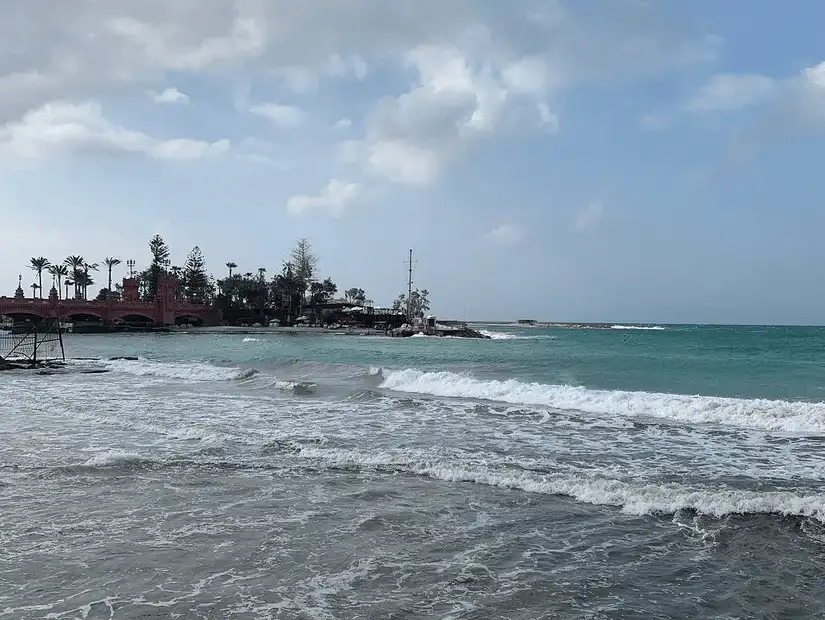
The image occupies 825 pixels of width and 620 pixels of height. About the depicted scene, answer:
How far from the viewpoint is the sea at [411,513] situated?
5.11 metres

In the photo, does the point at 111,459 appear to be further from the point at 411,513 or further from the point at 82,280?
the point at 82,280

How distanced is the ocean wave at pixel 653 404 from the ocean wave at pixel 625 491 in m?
7.75

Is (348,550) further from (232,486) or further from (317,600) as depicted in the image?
(232,486)

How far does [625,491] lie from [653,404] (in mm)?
10584

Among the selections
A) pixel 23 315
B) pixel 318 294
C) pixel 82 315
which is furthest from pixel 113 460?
pixel 318 294

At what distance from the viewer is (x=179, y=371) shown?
3042 cm

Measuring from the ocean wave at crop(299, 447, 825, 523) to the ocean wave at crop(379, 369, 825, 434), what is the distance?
25.4 ft

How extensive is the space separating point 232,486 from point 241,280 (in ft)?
424

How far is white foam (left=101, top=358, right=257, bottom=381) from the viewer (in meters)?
27.8

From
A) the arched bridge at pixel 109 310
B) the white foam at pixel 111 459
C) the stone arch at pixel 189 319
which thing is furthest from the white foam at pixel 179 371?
the stone arch at pixel 189 319

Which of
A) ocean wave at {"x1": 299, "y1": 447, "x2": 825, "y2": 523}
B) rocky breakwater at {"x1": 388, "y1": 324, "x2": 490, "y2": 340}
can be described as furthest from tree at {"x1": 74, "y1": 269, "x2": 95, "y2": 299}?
ocean wave at {"x1": 299, "y1": 447, "x2": 825, "y2": 523}

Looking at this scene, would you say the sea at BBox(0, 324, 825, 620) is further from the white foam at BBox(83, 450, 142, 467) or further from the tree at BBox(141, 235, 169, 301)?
the tree at BBox(141, 235, 169, 301)

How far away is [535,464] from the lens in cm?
1032

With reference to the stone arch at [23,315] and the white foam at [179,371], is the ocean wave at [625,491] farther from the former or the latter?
the stone arch at [23,315]
